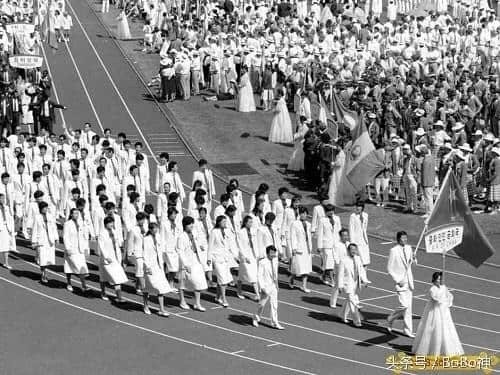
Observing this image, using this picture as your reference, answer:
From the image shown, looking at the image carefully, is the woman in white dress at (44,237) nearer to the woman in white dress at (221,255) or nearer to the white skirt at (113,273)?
the white skirt at (113,273)

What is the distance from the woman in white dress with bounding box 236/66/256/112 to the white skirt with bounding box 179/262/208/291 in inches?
704

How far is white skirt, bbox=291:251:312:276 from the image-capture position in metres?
27.9

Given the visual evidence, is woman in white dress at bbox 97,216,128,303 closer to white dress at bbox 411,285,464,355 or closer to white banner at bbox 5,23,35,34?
white dress at bbox 411,285,464,355

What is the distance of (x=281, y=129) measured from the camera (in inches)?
1609

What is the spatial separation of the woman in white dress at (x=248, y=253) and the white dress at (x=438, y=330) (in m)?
4.64

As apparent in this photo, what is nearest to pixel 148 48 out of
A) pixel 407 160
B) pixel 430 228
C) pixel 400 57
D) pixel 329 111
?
pixel 400 57

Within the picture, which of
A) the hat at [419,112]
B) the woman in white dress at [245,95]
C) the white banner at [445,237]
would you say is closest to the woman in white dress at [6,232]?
the white banner at [445,237]

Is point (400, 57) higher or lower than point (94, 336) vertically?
higher

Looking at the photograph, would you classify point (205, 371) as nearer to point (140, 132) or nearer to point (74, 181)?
point (74, 181)

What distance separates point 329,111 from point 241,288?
1176 centimetres

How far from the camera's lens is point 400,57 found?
146 ft

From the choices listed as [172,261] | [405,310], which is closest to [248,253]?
[172,261]

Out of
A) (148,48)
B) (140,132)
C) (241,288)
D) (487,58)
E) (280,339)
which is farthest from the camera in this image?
(148,48)

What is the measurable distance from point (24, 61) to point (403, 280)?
20198mm
